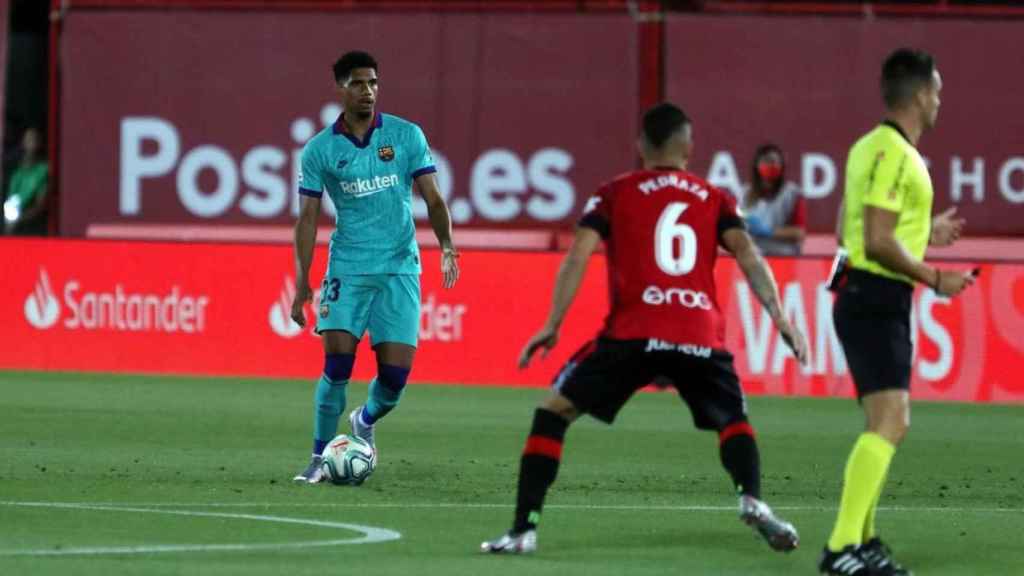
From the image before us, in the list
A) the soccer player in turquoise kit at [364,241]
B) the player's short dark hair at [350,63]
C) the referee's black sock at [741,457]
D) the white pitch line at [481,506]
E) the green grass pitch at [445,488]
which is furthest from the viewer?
the soccer player in turquoise kit at [364,241]

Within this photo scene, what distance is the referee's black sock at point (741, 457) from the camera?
943 cm

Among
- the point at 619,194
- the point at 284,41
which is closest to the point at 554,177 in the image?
the point at 284,41

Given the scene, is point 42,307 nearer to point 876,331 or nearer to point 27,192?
point 27,192

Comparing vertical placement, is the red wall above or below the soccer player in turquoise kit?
above

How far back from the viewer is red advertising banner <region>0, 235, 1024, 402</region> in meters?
19.3

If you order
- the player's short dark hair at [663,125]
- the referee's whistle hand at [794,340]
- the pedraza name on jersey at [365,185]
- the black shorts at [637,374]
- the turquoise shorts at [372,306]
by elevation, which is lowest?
the black shorts at [637,374]

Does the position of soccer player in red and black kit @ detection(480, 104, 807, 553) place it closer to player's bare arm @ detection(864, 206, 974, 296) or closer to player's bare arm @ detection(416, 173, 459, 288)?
player's bare arm @ detection(864, 206, 974, 296)

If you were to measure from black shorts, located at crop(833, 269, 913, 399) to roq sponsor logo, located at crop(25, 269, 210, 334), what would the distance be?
12.0 m

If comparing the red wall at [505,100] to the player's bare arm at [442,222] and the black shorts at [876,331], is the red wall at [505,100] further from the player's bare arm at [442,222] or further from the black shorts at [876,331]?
the black shorts at [876,331]

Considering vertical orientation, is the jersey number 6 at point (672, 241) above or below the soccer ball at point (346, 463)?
above

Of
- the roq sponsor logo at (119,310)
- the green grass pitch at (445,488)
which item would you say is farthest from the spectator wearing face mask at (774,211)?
the roq sponsor logo at (119,310)

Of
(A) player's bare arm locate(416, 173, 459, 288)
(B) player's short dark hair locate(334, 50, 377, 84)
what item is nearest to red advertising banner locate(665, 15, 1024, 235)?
(A) player's bare arm locate(416, 173, 459, 288)

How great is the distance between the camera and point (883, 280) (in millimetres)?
8891

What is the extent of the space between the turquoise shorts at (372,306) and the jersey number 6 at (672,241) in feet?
10.8
